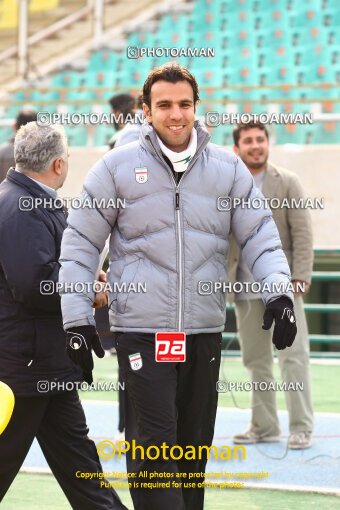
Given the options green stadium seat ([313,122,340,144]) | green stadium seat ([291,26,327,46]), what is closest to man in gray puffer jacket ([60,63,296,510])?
green stadium seat ([313,122,340,144])

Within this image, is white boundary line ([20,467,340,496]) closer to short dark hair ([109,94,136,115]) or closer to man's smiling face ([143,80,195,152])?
man's smiling face ([143,80,195,152])

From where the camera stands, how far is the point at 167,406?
A: 13.7 feet

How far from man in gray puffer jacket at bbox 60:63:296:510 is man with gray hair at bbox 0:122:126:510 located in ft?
0.80

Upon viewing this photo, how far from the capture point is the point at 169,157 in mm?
4262

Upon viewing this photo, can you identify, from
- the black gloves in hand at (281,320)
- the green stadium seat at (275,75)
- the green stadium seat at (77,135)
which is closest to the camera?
the black gloves in hand at (281,320)

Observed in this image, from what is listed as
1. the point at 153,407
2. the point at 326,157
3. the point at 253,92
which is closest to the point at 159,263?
the point at 153,407

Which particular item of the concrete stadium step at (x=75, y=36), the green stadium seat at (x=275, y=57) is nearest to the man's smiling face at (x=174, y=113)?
the green stadium seat at (x=275, y=57)

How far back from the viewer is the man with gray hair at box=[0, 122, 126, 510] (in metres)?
4.45

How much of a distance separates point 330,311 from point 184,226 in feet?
24.6

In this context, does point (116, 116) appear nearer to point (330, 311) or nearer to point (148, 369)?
point (148, 369)

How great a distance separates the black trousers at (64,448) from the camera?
4.50 meters

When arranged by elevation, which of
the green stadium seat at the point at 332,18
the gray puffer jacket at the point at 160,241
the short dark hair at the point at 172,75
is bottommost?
the gray puffer jacket at the point at 160,241

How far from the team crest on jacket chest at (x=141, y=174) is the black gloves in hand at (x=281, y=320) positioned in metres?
0.65

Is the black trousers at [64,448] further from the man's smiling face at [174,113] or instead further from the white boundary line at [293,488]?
the white boundary line at [293,488]
